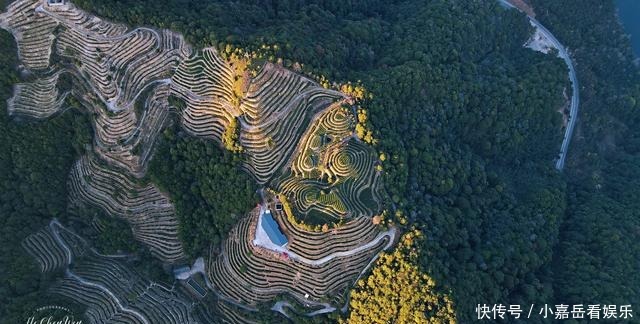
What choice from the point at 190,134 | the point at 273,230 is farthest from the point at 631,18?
the point at 190,134

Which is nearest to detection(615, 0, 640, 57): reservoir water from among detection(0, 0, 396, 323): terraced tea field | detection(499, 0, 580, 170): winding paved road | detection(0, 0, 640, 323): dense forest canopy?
detection(0, 0, 640, 323): dense forest canopy

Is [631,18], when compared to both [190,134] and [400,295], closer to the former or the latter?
[400,295]

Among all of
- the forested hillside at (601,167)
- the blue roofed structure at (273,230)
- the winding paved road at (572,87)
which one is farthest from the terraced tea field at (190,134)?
the winding paved road at (572,87)

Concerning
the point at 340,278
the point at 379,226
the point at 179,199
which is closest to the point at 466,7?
the point at 379,226

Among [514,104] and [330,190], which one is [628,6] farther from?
[330,190]

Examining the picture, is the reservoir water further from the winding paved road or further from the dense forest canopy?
the winding paved road
